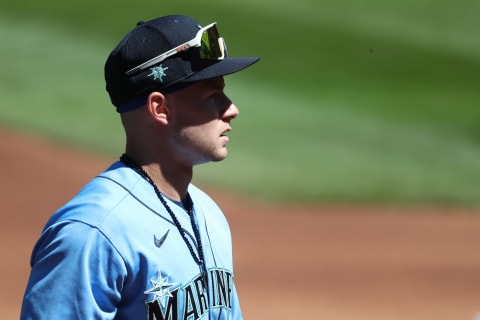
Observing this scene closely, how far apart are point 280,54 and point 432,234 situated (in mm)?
7606

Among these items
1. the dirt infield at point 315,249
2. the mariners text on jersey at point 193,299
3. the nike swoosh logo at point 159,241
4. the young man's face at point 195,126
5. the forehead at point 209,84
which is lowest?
the mariners text on jersey at point 193,299

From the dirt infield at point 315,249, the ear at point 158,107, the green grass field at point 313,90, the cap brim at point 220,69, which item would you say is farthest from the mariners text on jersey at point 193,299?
the green grass field at point 313,90

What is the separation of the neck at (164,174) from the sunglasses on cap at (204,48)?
0.91 feet

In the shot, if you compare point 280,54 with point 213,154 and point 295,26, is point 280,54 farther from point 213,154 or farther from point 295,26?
point 213,154

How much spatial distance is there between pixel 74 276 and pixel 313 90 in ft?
48.2

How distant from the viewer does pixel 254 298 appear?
9.62m

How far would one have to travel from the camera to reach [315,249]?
1136cm

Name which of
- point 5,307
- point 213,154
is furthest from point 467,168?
point 213,154

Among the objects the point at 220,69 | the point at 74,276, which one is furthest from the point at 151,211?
the point at 220,69

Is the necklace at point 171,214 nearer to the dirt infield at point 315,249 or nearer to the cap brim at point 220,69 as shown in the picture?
the cap brim at point 220,69

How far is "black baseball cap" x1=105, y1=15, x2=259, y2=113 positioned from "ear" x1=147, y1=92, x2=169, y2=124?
0.06ft

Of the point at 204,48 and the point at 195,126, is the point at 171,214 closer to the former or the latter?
the point at 195,126

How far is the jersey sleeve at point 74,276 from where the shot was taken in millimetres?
2742

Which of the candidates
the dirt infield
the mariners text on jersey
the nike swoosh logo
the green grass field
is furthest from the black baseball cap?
the green grass field
